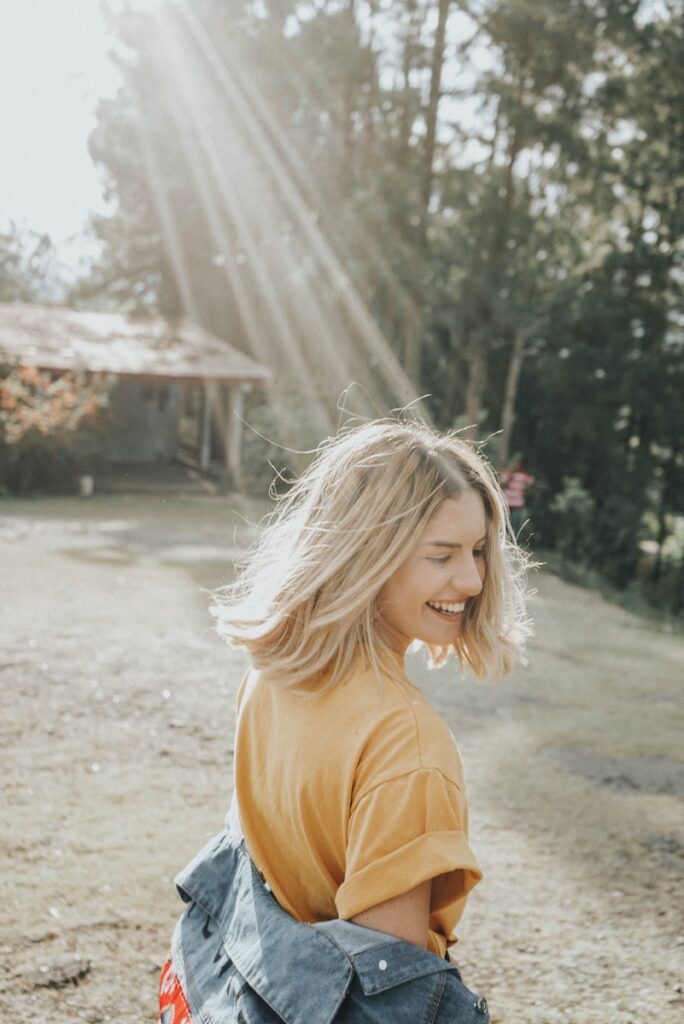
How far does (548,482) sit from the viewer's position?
2478cm

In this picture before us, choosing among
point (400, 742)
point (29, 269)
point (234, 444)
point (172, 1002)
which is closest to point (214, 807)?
point (172, 1002)

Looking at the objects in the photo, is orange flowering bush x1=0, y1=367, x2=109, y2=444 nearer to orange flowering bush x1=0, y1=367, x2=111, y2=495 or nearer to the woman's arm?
orange flowering bush x1=0, y1=367, x2=111, y2=495

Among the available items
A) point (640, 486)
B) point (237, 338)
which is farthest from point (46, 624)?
point (237, 338)

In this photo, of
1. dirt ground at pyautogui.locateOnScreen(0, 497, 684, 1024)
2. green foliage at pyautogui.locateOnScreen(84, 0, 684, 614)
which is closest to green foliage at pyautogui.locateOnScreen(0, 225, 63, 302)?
green foliage at pyautogui.locateOnScreen(84, 0, 684, 614)

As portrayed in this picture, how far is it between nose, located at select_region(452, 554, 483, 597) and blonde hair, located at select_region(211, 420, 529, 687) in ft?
0.42

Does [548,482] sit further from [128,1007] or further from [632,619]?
[128,1007]

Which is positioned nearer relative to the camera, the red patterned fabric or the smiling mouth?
the red patterned fabric

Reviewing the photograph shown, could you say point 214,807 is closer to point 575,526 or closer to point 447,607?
point 447,607

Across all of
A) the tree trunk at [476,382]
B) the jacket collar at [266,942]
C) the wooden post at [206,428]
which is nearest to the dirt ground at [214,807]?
the jacket collar at [266,942]

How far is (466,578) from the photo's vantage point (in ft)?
5.97

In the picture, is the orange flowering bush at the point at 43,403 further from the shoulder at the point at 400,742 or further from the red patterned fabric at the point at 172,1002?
the shoulder at the point at 400,742

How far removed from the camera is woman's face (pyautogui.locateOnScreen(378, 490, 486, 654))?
5.80 ft

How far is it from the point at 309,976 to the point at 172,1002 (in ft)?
1.44

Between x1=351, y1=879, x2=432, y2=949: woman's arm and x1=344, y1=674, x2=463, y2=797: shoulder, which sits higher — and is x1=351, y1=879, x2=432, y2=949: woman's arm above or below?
below
